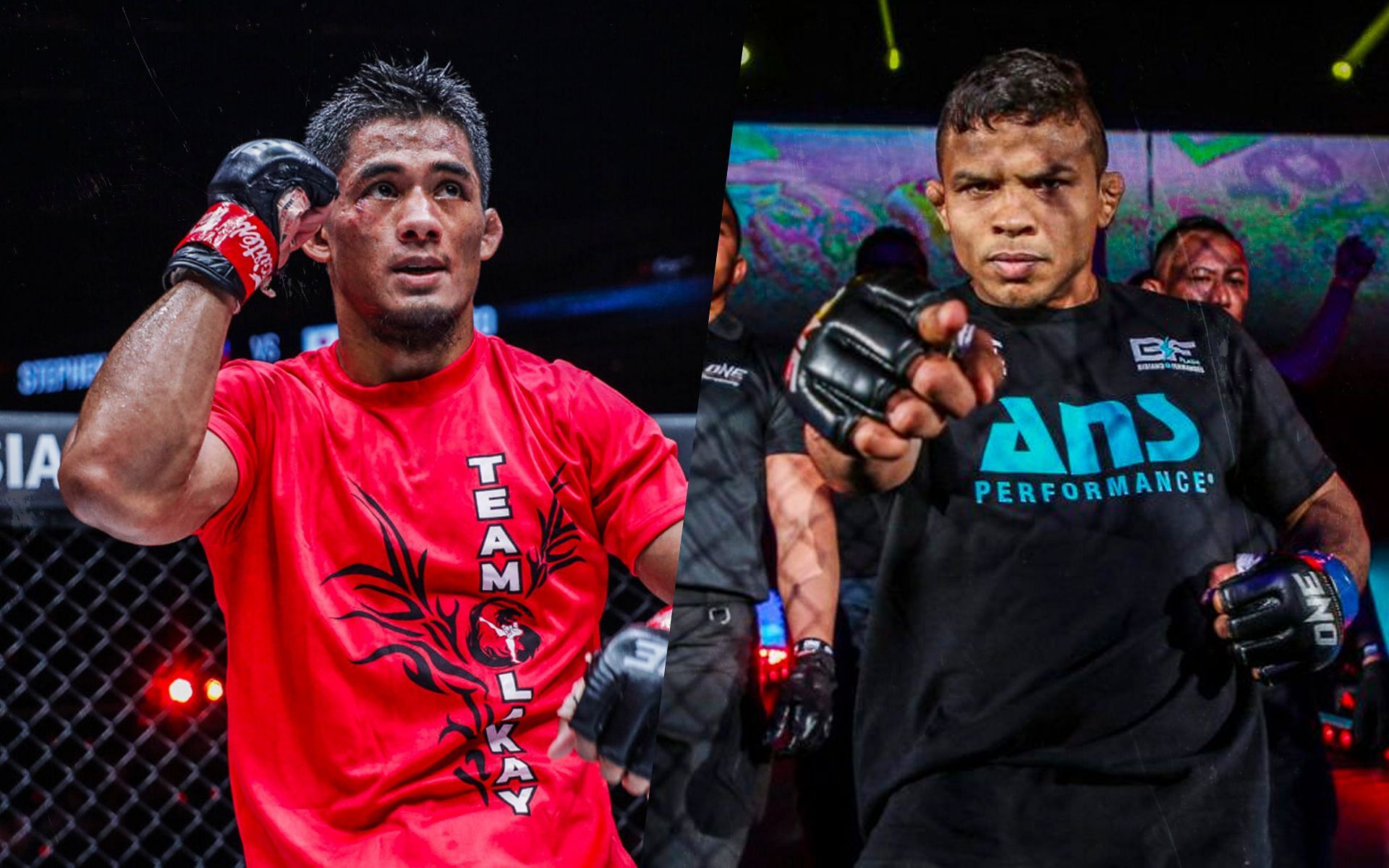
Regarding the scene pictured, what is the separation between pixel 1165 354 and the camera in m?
1.00

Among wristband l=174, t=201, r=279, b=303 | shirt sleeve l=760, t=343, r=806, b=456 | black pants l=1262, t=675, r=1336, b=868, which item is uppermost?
wristband l=174, t=201, r=279, b=303

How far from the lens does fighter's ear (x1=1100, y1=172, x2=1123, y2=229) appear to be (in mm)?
1007

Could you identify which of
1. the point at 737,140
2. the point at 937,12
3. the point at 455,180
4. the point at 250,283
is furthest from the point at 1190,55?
the point at 250,283

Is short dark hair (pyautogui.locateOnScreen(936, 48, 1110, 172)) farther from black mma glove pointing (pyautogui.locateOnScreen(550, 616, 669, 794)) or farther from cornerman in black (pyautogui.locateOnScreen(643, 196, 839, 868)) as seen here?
black mma glove pointing (pyautogui.locateOnScreen(550, 616, 669, 794))

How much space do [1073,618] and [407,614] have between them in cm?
75

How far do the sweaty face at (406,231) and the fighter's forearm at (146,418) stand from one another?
20 centimetres

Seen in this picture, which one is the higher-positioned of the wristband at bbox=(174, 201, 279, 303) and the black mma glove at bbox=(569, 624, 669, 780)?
the wristband at bbox=(174, 201, 279, 303)

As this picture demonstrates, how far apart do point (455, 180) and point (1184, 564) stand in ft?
2.99

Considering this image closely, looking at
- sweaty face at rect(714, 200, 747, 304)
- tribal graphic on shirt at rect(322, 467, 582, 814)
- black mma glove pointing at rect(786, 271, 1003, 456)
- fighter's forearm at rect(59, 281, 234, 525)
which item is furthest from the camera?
tribal graphic on shirt at rect(322, 467, 582, 814)

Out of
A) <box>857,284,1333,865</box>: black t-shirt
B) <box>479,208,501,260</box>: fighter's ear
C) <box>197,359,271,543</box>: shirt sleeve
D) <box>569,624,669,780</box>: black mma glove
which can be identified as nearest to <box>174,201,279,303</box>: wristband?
<box>197,359,271,543</box>: shirt sleeve

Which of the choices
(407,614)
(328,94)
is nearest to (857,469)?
(407,614)

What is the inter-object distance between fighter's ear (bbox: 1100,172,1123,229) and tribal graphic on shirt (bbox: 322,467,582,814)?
733mm

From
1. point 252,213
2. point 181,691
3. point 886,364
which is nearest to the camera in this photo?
point 886,364

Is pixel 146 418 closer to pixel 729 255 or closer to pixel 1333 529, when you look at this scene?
pixel 729 255
